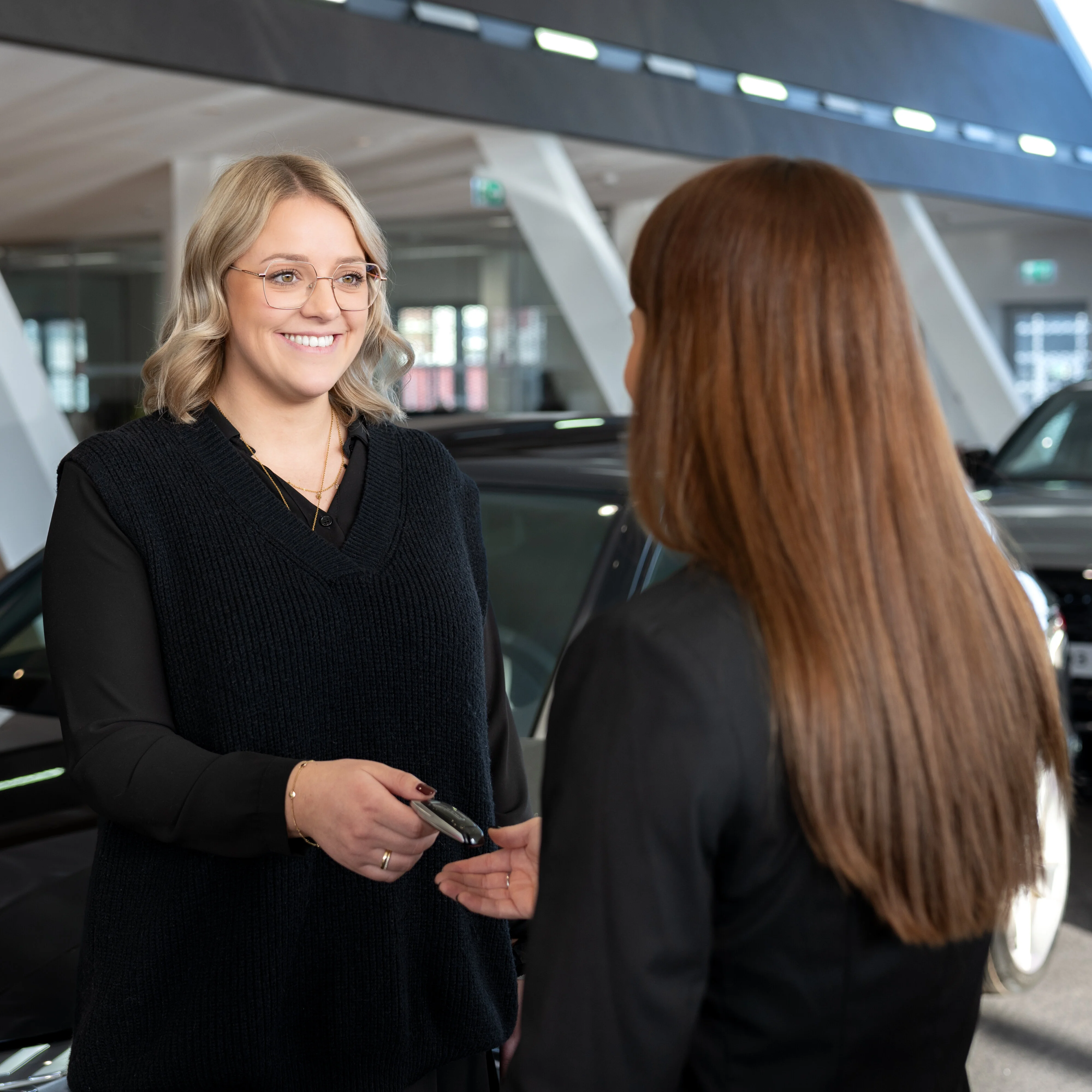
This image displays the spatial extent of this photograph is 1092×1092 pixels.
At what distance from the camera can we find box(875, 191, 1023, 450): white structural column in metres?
14.9

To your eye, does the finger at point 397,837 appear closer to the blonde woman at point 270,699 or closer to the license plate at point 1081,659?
the blonde woman at point 270,699

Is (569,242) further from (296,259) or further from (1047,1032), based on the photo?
(296,259)

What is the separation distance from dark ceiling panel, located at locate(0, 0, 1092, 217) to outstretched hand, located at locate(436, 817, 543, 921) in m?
7.02

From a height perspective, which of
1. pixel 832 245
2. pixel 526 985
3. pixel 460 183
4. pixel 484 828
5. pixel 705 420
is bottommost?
pixel 484 828

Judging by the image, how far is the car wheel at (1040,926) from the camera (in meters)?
2.99

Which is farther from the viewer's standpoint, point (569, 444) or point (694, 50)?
point (694, 50)

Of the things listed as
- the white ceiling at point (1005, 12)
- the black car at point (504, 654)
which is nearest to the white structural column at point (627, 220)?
the white ceiling at point (1005, 12)

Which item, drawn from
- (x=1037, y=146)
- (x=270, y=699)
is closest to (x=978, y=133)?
(x=1037, y=146)

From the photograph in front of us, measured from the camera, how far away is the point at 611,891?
90 cm

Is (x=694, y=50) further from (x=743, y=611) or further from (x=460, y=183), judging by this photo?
(x=743, y=611)

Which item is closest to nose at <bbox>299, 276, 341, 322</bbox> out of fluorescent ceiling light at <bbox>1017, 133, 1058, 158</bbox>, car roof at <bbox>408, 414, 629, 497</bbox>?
car roof at <bbox>408, 414, 629, 497</bbox>

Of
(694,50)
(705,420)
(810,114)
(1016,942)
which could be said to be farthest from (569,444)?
(810,114)

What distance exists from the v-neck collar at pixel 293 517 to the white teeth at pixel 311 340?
14 centimetres

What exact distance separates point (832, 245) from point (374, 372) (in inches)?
37.6
